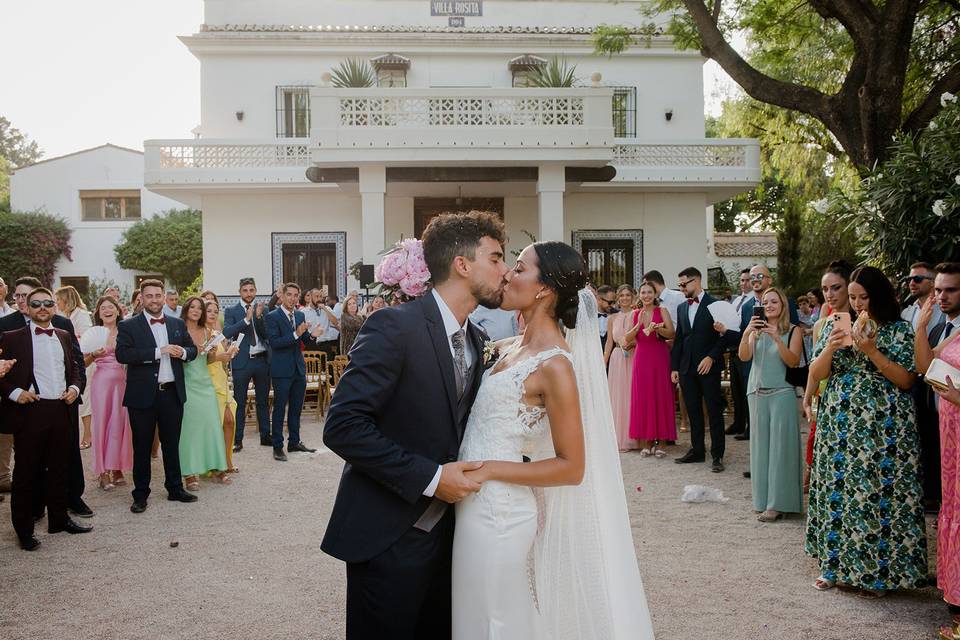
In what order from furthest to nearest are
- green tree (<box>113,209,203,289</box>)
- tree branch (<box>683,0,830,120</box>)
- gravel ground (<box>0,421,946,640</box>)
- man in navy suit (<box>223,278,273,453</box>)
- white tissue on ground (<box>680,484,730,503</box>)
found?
green tree (<box>113,209,203,289</box>) < tree branch (<box>683,0,830,120</box>) < man in navy suit (<box>223,278,273,453</box>) < white tissue on ground (<box>680,484,730,503</box>) < gravel ground (<box>0,421,946,640</box>)

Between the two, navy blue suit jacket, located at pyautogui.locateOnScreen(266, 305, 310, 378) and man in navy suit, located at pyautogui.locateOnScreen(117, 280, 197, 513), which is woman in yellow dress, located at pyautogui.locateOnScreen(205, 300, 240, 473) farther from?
navy blue suit jacket, located at pyautogui.locateOnScreen(266, 305, 310, 378)

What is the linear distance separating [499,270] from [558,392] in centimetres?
52

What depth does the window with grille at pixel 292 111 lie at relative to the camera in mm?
21766

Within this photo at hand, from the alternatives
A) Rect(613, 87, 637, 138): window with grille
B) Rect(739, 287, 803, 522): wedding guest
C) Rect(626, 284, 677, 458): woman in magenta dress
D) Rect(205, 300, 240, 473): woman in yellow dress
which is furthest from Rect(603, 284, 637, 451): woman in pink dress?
Rect(613, 87, 637, 138): window with grille

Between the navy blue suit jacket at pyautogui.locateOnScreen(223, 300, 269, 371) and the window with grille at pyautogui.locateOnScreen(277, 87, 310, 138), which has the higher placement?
the window with grille at pyautogui.locateOnScreen(277, 87, 310, 138)

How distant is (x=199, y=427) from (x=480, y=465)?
259 inches

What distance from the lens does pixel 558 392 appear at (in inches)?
116

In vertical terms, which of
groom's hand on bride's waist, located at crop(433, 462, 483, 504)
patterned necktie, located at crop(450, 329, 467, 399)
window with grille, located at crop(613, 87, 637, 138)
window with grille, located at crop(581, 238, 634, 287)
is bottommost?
groom's hand on bride's waist, located at crop(433, 462, 483, 504)

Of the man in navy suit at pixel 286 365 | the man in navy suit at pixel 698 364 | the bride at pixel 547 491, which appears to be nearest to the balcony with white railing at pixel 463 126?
the man in navy suit at pixel 286 365

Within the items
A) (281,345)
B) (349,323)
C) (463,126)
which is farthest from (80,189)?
(281,345)

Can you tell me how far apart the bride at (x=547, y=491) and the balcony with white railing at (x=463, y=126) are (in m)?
13.5

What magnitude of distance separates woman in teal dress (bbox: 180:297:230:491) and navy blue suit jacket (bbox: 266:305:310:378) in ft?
5.41

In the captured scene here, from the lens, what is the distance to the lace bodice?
117 inches

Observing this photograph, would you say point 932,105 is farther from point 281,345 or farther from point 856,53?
point 281,345
